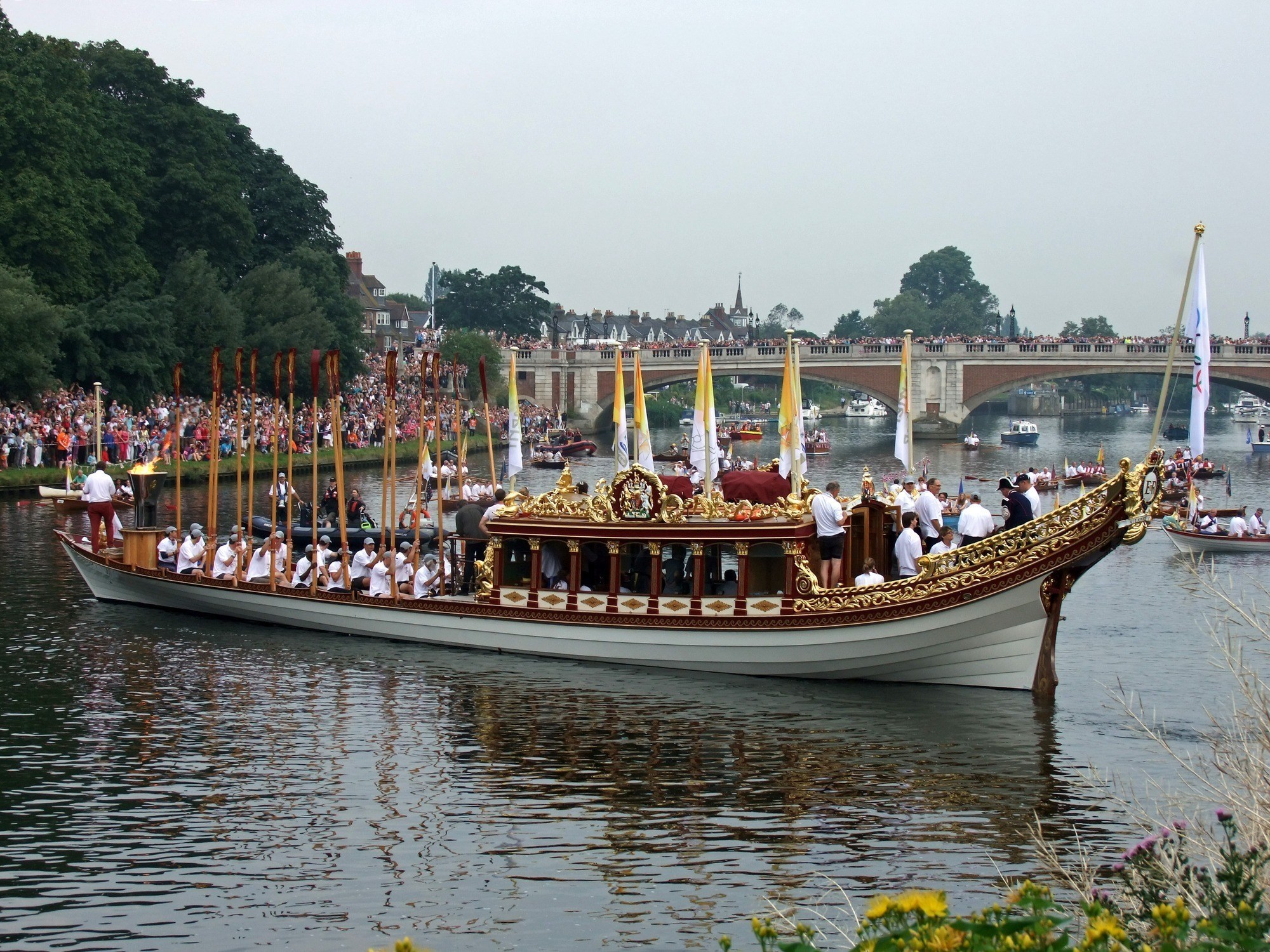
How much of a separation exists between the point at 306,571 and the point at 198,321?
139 feet

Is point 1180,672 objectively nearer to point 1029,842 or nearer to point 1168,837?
point 1029,842

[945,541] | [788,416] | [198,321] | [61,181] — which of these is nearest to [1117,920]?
[945,541]

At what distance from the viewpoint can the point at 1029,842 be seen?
17094mm

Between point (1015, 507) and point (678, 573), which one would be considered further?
point (678, 573)

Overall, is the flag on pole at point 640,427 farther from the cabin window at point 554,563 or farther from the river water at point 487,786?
the river water at point 487,786

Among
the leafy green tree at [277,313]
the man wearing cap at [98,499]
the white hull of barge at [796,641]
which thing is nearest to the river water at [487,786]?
the white hull of barge at [796,641]

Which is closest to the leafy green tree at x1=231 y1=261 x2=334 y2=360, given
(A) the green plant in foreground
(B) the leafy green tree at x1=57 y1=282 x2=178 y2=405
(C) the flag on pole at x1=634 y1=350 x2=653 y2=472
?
(B) the leafy green tree at x1=57 y1=282 x2=178 y2=405

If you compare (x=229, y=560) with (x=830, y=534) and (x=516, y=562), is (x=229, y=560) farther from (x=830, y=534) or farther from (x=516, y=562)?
(x=830, y=534)

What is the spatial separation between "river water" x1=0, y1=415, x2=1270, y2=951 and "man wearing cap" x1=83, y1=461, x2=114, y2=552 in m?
3.88

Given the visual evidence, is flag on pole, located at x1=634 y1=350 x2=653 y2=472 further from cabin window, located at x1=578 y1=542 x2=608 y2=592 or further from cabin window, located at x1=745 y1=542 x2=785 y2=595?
cabin window, located at x1=745 y1=542 x2=785 y2=595

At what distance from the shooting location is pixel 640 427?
107 feet

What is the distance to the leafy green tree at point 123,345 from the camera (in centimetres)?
6012

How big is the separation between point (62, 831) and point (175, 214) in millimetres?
62387

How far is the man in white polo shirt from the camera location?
2430 centimetres
